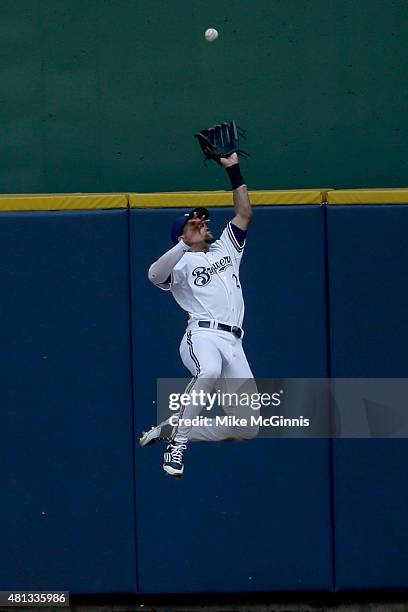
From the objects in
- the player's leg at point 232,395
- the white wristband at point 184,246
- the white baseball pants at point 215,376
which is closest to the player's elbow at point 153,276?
the white wristband at point 184,246

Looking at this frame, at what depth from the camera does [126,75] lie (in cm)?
656

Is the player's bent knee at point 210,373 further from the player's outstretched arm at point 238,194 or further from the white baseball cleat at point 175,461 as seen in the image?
the player's outstretched arm at point 238,194

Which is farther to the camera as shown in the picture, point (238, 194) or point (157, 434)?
point (157, 434)

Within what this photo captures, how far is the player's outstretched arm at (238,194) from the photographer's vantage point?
572 cm

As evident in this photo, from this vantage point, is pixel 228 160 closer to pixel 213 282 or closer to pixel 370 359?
pixel 213 282

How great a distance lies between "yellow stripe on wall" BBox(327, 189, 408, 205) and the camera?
5852mm

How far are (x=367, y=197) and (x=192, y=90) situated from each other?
1365 millimetres

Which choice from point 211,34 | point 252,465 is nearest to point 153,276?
point 252,465

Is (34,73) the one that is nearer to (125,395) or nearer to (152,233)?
(152,233)

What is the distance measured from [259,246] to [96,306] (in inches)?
36.7

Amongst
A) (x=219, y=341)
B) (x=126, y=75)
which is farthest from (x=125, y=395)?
(x=126, y=75)

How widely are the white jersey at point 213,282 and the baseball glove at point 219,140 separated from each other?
39cm

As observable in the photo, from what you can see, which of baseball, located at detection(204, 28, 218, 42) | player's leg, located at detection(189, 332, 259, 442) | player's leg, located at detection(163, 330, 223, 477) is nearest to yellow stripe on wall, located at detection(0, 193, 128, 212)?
player's leg, located at detection(163, 330, 223, 477)

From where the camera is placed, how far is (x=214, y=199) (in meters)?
5.83
